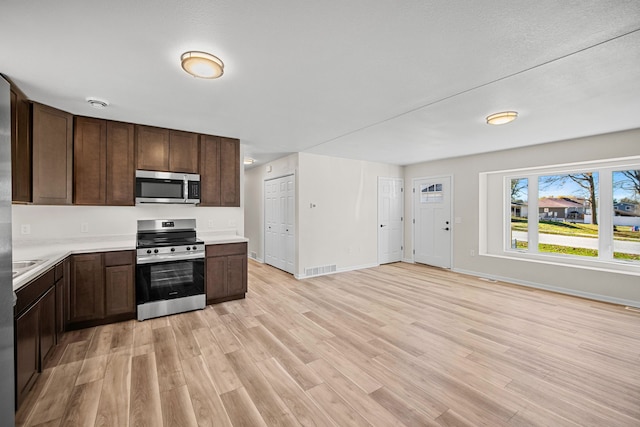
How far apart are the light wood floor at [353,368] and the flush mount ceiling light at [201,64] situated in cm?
243

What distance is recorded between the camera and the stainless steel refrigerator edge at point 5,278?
1.21 m

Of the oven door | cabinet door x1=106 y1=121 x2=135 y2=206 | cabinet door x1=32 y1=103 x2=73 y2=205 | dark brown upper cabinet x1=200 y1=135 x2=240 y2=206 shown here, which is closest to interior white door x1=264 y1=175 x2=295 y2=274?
dark brown upper cabinet x1=200 y1=135 x2=240 y2=206

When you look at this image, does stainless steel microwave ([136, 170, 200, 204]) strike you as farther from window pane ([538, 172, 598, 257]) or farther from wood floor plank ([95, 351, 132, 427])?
window pane ([538, 172, 598, 257])

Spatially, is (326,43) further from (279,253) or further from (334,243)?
(279,253)

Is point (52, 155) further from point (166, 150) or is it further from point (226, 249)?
point (226, 249)

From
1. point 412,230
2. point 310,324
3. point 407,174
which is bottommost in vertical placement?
point 310,324

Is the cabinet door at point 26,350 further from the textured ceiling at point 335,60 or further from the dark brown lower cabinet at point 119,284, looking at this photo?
the textured ceiling at point 335,60

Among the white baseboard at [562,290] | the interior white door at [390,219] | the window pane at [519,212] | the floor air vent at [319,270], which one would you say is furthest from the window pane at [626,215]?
the floor air vent at [319,270]

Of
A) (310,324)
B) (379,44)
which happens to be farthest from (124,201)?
(379,44)

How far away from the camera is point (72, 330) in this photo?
Answer: 3.05 metres

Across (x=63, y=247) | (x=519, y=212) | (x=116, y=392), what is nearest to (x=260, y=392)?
(x=116, y=392)

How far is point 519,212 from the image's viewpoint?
524 centimetres

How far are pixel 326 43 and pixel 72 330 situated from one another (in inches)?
154

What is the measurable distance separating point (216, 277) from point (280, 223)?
225 cm
